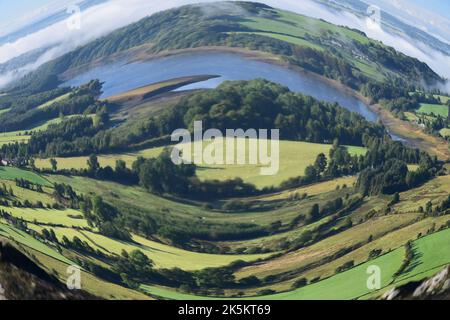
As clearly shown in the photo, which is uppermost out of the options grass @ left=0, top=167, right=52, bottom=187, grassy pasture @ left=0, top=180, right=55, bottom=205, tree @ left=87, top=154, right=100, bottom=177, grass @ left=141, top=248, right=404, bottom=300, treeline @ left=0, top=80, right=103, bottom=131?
treeline @ left=0, top=80, right=103, bottom=131

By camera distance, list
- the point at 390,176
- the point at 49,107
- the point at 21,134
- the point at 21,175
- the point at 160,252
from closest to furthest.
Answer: the point at 160,252, the point at 21,175, the point at 390,176, the point at 21,134, the point at 49,107

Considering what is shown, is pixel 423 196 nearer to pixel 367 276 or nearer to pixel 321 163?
pixel 321 163

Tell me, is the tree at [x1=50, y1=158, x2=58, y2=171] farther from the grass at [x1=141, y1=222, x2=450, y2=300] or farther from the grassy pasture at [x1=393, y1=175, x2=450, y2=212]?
the grassy pasture at [x1=393, y1=175, x2=450, y2=212]

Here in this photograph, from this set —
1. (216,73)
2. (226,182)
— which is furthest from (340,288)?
(216,73)

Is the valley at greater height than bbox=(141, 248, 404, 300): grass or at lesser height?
greater

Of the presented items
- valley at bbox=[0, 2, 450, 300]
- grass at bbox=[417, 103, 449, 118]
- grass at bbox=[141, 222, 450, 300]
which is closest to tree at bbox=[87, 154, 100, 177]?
valley at bbox=[0, 2, 450, 300]

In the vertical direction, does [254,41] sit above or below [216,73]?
above
